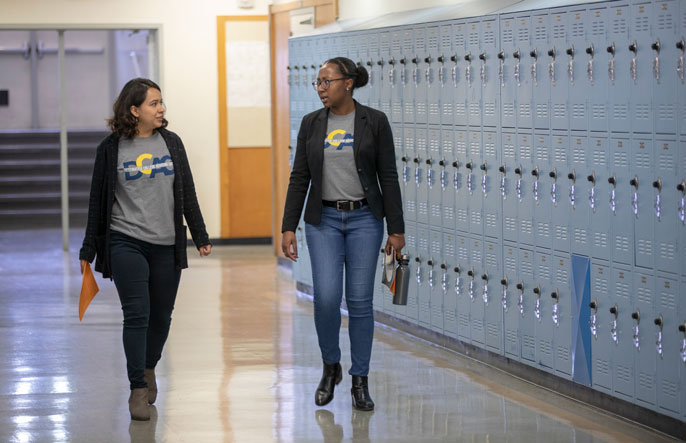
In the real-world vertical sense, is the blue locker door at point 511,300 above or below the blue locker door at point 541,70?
below

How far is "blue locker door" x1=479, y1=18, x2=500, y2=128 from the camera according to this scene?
552cm

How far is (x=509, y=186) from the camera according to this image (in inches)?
216

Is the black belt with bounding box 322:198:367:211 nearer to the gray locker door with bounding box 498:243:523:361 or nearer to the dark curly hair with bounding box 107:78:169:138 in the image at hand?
the dark curly hair with bounding box 107:78:169:138

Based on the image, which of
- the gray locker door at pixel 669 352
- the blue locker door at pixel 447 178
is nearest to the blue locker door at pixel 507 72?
the blue locker door at pixel 447 178

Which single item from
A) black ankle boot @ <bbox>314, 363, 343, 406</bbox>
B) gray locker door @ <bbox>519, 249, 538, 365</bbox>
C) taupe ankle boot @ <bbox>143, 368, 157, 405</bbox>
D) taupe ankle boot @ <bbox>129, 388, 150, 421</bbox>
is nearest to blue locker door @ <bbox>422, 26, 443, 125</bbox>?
gray locker door @ <bbox>519, 249, 538, 365</bbox>

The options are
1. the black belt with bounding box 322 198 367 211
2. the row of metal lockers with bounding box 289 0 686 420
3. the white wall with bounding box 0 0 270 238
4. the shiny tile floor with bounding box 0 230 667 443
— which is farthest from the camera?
the white wall with bounding box 0 0 270 238

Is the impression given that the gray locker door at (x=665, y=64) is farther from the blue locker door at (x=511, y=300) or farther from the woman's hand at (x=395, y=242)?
the blue locker door at (x=511, y=300)

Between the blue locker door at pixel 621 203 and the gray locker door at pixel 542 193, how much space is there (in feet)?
1.55

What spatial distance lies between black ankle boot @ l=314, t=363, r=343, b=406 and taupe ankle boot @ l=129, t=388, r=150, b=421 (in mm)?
733

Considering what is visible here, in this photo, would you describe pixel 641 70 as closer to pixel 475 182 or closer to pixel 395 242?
pixel 395 242

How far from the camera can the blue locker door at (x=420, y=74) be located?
619 cm

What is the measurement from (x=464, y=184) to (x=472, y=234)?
0.26m

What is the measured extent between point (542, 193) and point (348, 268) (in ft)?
3.40

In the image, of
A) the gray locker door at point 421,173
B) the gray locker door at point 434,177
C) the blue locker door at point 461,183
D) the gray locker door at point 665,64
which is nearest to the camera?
the gray locker door at point 665,64
